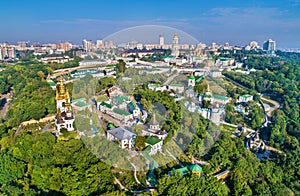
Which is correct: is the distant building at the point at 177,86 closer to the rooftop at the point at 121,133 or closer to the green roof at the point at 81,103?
the rooftop at the point at 121,133

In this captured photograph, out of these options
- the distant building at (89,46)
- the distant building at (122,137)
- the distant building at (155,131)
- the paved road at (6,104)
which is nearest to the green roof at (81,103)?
the distant building at (122,137)

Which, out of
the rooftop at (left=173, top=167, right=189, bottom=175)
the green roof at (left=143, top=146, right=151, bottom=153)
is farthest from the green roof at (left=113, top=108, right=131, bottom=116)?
the rooftop at (left=173, top=167, right=189, bottom=175)

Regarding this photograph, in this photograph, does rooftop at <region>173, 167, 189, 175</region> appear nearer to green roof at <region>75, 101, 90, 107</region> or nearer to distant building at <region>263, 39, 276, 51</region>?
green roof at <region>75, 101, 90, 107</region>

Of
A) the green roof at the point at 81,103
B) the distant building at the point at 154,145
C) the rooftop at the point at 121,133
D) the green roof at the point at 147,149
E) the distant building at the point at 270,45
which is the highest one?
the distant building at the point at 270,45

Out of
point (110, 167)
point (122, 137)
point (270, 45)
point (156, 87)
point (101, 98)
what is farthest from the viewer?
point (270, 45)

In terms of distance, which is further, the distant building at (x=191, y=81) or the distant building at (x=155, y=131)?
the distant building at (x=191, y=81)

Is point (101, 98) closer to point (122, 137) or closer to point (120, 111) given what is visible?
point (120, 111)

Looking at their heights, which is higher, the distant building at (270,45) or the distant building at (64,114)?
the distant building at (270,45)

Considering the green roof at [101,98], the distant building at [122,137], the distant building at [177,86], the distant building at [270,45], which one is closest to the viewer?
the distant building at [122,137]

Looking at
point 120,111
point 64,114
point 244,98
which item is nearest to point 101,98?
point 120,111

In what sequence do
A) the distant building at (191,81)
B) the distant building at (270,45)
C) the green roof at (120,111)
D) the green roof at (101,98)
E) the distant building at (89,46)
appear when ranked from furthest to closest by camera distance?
the distant building at (270,45) < the distant building at (89,46) < the green roof at (101,98) < the green roof at (120,111) < the distant building at (191,81)

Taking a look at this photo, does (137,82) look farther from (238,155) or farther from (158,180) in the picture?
(238,155)
